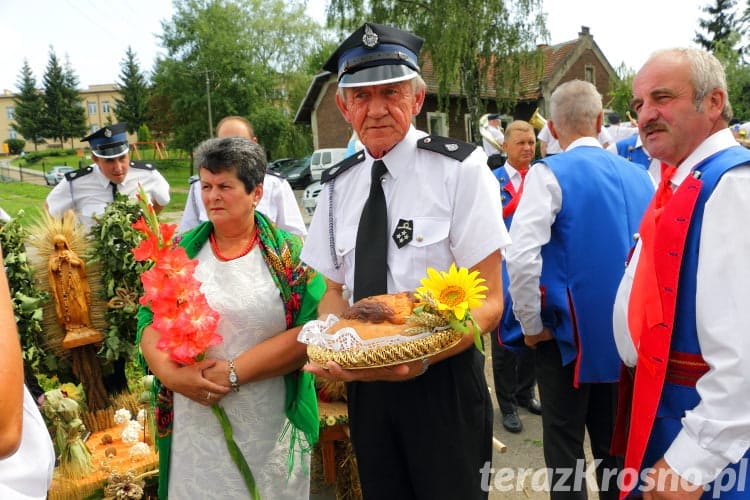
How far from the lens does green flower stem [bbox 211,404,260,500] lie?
2.42 m

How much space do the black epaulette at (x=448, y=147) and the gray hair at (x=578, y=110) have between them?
1.19 m

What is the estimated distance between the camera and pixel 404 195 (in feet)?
7.06

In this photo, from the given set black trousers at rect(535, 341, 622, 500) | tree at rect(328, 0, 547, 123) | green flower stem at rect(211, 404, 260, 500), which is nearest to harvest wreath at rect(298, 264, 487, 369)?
green flower stem at rect(211, 404, 260, 500)

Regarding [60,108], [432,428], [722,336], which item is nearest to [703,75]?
[722,336]

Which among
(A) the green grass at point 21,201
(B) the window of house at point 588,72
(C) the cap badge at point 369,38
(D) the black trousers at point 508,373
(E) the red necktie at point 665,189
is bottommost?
(D) the black trousers at point 508,373

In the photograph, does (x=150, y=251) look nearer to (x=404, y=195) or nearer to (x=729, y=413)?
(x=404, y=195)

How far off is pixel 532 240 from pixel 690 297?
3.85ft

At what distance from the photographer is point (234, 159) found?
2455 mm

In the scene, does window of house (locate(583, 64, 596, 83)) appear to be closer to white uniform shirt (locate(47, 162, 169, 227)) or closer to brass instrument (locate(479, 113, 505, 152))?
brass instrument (locate(479, 113, 505, 152))

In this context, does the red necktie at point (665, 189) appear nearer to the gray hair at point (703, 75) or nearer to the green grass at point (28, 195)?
the gray hair at point (703, 75)

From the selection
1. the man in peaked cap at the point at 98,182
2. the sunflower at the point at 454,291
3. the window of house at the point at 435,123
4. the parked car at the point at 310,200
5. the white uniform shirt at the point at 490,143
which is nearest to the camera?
the sunflower at the point at 454,291

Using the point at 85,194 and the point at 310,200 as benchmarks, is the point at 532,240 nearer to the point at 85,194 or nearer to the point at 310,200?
the point at 85,194

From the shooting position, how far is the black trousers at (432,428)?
203 cm

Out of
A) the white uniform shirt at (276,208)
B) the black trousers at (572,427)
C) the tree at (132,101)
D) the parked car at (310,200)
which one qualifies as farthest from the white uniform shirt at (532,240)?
the tree at (132,101)
